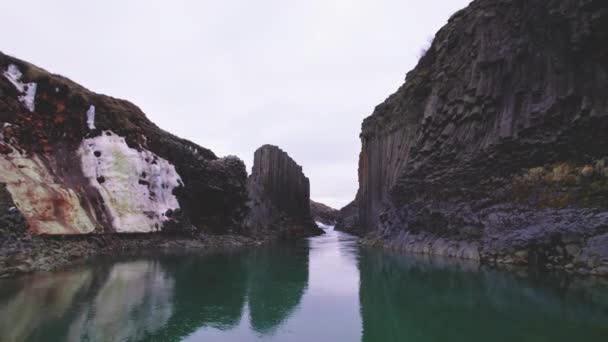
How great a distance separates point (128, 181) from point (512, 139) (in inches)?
1304

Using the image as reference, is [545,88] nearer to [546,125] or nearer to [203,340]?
[546,125]

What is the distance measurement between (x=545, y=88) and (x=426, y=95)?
15410mm

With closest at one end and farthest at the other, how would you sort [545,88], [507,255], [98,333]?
[98,333] → [507,255] → [545,88]

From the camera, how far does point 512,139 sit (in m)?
26.3

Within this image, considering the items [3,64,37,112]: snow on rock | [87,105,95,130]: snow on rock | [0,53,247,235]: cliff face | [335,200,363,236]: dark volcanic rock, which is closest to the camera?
[0,53,247,235]: cliff face

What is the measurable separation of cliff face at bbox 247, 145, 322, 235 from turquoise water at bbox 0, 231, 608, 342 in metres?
37.8

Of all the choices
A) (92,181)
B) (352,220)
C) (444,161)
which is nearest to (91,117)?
(92,181)

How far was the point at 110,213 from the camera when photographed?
29453 mm

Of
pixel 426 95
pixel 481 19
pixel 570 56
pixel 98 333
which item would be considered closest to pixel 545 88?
pixel 570 56

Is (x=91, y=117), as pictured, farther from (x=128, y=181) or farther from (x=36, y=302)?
(x=36, y=302)

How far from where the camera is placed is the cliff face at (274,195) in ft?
200

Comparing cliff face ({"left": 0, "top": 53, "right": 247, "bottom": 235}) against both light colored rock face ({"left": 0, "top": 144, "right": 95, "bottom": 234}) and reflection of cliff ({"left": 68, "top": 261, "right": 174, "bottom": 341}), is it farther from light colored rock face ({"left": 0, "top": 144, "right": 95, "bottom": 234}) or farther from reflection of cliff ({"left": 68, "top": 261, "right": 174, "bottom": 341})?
reflection of cliff ({"left": 68, "top": 261, "right": 174, "bottom": 341})

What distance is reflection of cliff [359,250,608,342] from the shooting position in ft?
34.0

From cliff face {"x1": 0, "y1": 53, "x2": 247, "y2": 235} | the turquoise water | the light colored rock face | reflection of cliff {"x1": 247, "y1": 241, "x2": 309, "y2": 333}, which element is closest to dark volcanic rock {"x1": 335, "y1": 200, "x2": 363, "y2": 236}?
cliff face {"x1": 0, "y1": 53, "x2": 247, "y2": 235}
